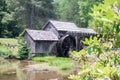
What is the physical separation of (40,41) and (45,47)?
3.56 feet

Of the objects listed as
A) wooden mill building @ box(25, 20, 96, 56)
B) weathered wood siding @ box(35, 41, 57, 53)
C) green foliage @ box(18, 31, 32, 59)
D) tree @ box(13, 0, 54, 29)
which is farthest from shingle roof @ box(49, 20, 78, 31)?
tree @ box(13, 0, 54, 29)

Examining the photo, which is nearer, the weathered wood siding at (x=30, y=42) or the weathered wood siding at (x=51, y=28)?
the weathered wood siding at (x=30, y=42)

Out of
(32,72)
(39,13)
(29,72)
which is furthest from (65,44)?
(39,13)

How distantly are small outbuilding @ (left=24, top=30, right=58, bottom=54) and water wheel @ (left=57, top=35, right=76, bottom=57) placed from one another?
595mm

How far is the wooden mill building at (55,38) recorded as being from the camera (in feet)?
105

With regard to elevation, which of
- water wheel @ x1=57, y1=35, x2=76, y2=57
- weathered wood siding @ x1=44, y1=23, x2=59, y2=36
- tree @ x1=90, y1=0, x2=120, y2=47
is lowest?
water wheel @ x1=57, y1=35, x2=76, y2=57

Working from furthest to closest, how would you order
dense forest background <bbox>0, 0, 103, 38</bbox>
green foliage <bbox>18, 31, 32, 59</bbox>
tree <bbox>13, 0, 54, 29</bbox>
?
tree <bbox>13, 0, 54, 29</bbox>, dense forest background <bbox>0, 0, 103, 38</bbox>, green foliage <bbox>18, 31, 32, 59</bbox>

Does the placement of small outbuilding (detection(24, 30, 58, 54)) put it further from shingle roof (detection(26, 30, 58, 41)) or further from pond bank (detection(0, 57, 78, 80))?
pond bank (detection(0, 57, 78, 80))

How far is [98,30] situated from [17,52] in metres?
27.6

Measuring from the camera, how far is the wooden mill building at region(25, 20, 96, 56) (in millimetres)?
32031

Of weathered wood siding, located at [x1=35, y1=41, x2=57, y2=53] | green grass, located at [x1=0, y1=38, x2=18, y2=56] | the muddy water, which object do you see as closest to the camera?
the muddy water

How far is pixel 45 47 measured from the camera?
108 feet

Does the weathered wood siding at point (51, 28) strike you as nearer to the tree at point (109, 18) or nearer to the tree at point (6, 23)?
the tree at point (6, 23)

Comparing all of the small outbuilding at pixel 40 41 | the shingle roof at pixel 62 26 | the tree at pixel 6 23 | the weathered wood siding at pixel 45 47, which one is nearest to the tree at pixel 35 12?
the tree at pixel 6 23
